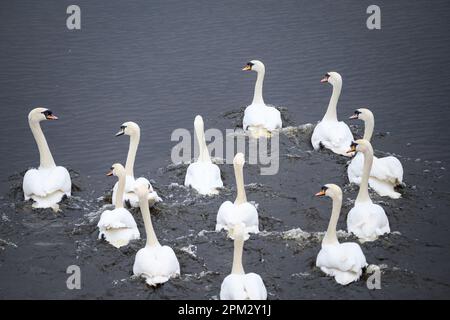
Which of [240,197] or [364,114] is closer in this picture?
[240,197]

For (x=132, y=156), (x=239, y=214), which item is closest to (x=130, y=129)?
(x=132, y=156)

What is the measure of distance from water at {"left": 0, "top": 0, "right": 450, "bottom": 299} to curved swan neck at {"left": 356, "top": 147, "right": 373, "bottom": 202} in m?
0.75

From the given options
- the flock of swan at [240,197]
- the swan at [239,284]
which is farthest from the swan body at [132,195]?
the swan at [239,284]

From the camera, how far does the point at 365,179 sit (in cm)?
1385

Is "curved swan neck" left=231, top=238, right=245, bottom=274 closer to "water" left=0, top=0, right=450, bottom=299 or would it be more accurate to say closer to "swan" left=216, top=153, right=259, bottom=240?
"water" left=0, top=0, right=450, bottom=299

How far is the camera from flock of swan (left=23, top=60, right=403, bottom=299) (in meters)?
12.2

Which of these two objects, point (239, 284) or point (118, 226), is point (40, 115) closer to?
point (118, 226)

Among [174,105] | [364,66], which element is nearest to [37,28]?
[174,105]

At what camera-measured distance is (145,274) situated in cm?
1238

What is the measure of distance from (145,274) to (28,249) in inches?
88.6

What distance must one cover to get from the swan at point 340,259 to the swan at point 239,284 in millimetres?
1128

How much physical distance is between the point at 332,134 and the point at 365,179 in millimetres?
2549

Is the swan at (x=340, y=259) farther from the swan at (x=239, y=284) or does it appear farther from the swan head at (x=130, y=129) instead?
the swan head at (x=130, y=129)
